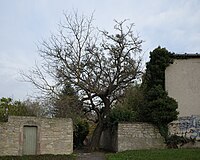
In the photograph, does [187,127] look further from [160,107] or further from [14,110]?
[14,110]

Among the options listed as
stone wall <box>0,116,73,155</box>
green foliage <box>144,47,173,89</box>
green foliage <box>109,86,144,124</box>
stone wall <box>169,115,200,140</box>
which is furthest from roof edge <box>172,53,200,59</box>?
stone wall <box>0,116,73,155</box>

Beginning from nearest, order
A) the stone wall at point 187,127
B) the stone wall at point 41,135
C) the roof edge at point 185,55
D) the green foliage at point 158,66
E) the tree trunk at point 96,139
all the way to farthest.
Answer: the stone wall at point 41,135, the stone wall at point 187,127, the green foliage at point 158,66, the roof edge at point 185,55, the tree trunk at point 96,139

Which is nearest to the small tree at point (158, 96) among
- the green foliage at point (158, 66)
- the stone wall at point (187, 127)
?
the green foliage at point (158, 66)

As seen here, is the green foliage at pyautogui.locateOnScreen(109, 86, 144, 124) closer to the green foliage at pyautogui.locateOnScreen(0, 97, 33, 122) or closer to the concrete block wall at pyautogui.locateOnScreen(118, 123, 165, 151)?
the concrete block wall at pyautogui.locateOnScreen(118, 123, 165, 151)

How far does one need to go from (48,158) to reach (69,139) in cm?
320

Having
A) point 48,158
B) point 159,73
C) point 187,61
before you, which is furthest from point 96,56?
point 48,158

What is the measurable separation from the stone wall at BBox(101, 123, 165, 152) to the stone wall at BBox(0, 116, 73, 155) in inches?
129

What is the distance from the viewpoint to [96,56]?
2278 cm

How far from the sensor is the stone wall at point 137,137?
19.6 m

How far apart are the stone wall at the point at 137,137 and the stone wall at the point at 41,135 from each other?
10.7 ft

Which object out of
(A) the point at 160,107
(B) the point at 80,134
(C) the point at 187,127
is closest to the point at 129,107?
(A) the point at 160,107

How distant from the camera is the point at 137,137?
781 inches

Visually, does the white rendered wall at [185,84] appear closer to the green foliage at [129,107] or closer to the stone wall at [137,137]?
the stone wall at [137,137]

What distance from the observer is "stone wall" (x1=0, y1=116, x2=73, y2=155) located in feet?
Answer: 60.1
